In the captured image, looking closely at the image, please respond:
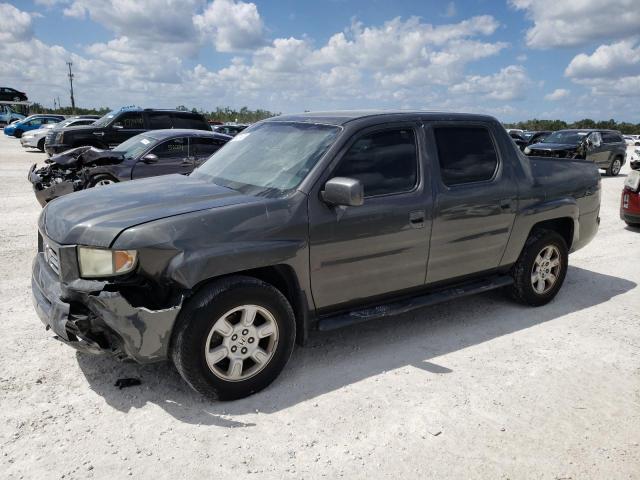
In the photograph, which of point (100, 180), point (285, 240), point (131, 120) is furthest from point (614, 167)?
point (285, 240)

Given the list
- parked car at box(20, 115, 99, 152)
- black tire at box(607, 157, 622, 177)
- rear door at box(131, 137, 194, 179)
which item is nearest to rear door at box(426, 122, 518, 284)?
rear door at box(131, 137, 194, 179)

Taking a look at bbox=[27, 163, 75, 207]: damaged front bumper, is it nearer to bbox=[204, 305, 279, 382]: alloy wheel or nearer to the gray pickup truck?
the gray pickup truck

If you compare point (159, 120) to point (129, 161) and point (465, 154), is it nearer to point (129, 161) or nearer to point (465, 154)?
point (129, 161)

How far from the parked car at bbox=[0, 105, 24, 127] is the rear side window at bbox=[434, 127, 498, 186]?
4647cm

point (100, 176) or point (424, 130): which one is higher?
point (424, 130)

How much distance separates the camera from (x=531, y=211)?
4812mm

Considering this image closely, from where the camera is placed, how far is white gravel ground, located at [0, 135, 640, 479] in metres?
2.77

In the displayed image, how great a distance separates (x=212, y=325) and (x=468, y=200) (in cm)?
235

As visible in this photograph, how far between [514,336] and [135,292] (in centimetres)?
312

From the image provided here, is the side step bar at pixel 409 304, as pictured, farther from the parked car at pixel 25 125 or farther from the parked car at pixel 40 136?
the parked car at pixel 25 125

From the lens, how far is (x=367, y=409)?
129 inches

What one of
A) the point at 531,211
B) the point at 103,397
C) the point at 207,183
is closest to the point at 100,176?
the point at 207,183

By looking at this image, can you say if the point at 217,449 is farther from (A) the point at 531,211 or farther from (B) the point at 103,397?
(A) the point at 531,211

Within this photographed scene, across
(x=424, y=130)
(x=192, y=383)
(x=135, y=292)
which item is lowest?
(x=192, y=383)
